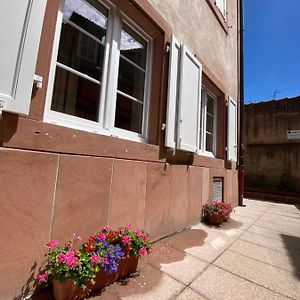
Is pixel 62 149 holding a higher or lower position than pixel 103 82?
lower

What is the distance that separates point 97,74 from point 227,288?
8.49ft

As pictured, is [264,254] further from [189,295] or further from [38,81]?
[38,81]

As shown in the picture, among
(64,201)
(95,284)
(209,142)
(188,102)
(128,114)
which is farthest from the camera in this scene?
(209,142)

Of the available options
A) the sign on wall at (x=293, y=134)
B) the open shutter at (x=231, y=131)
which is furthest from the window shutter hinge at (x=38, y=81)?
the sign on wall at (x=293, y=134)

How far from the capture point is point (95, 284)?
69.9 inches

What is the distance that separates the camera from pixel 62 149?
1.88 metres

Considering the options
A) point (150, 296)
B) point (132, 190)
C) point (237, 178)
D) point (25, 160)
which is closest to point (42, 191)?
point (25, 160)

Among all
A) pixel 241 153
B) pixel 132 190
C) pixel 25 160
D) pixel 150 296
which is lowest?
pixel 150 296

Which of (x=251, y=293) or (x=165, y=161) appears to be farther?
(x=165, y=161)

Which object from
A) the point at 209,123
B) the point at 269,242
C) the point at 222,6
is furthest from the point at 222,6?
the point at 269,242

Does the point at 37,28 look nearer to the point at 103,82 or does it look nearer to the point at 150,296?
the point at 103,82

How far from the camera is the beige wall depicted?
3.58 meters

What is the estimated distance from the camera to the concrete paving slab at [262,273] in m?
2.01

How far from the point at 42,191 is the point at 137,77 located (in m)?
2.09
